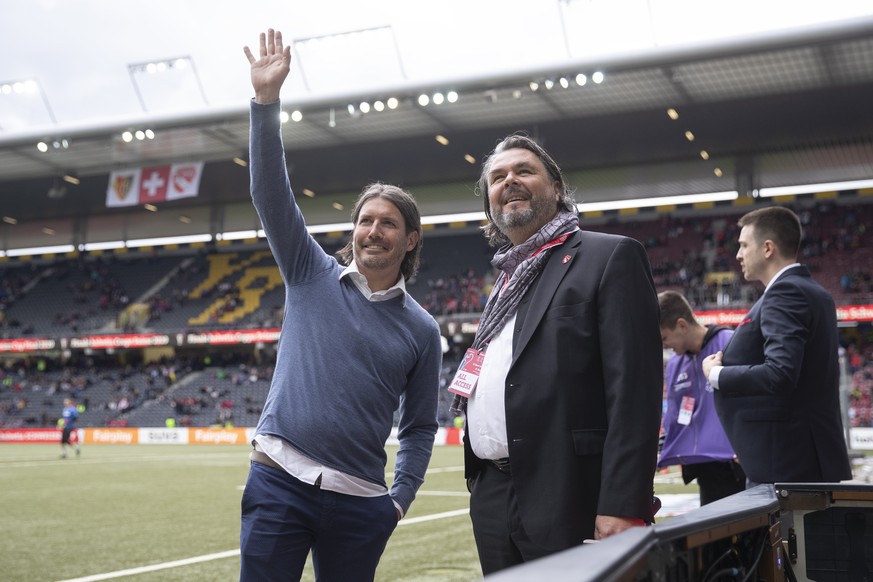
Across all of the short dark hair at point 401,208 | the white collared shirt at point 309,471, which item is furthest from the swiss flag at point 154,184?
the white collared shirt at point 309,471

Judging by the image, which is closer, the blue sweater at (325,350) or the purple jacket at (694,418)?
the blue sweater at (325,350)

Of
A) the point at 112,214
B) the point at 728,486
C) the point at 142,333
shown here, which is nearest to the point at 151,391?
the point at 142,333

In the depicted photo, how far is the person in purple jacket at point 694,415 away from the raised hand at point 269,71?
2596mm

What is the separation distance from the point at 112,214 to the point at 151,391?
10.2 metres

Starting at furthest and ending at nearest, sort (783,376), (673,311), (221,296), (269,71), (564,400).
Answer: (221,296), (673,311), (783,376), (269,71), (564,400)

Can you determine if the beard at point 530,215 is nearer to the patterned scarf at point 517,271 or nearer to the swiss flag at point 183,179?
the patterned scarf at point 517,271

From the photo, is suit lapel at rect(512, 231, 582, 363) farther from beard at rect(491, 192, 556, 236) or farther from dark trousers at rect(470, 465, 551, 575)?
dark trousers at rect(470, 465, 551, 575)

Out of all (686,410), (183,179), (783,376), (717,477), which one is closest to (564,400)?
(783,376)

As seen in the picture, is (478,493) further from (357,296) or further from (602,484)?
(357,296)

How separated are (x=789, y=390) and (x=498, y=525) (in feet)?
5.23

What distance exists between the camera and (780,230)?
149 inches

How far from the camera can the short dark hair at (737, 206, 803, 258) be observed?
3.76 metres

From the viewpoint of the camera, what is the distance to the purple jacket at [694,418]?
15.5ft

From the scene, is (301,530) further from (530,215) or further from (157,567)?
(157,567)
